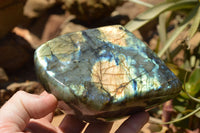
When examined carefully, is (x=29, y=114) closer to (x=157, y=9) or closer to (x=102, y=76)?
(x=102, y=76)

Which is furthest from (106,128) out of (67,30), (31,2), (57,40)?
(31,2)

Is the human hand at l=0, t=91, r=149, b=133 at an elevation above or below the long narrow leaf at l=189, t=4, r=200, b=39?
below

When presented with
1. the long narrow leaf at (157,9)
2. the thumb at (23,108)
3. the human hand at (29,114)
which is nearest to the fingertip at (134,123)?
the human hand at (29,114)

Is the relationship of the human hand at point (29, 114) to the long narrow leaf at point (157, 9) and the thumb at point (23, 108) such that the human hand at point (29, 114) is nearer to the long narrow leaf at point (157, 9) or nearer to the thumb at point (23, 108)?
the thumb at point (23, 108)

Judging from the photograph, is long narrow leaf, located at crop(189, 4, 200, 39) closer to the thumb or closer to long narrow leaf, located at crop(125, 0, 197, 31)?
long narrow leaf, located at crop(125, 0, 197, 31)

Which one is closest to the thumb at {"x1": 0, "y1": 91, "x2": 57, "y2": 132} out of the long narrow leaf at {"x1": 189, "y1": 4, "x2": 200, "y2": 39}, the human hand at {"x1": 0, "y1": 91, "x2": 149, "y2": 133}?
the human hand at {"x1": 0, "y1": 91, "x2": 149, "y2": 133}

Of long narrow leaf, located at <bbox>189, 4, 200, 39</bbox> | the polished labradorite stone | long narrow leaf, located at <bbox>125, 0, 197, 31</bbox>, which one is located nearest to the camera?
the polished labradorite stone
